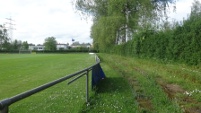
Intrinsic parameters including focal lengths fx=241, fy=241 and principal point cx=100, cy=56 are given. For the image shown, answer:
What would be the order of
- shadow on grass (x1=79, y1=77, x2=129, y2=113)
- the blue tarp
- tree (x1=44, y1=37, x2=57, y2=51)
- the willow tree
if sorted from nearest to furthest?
shadow on grass (x1=79, y1=77, x2=129, y2=113), the blue tarp, the willow tree, tree (x1=44, y1=37, x2=57, y2=51)

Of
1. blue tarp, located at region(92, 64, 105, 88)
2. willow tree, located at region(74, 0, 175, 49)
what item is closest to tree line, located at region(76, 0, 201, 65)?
willow tree, located at region(74, 0, 175, 49)

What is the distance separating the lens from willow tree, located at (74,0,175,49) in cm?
3098

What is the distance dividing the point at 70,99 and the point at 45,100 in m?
0.78

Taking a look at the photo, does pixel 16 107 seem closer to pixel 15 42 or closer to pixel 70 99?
pixel 70 99

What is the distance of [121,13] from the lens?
34.1m

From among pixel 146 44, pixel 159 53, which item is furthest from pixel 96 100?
pixel 146 44

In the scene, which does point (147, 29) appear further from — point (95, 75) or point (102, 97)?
point (102, 97)

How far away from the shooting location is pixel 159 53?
19.9 meters

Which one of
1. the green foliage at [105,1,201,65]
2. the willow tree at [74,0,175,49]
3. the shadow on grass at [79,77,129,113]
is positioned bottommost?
the shadow on grass at [79,77,129,113]

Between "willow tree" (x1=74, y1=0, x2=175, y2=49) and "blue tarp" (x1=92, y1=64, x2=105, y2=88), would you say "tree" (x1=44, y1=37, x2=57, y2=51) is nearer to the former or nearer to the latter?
"willow tree" (x1=74, y1=0, x2=175, y2=49)

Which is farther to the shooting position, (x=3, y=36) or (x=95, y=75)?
(x=3, y=36)

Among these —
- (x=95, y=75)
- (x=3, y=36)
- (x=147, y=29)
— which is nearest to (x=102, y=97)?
(x=95, y=75)

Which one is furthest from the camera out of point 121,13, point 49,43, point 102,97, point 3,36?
point 49,43

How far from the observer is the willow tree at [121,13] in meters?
31.0
